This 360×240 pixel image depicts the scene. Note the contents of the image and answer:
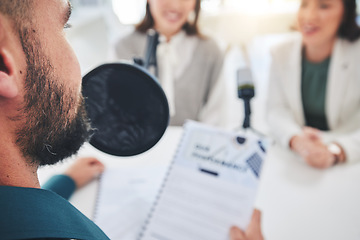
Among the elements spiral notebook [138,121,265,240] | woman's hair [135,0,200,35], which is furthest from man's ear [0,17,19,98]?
woman's hair [135,0,200,35]

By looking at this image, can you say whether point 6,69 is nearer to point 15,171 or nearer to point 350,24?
point 15,171

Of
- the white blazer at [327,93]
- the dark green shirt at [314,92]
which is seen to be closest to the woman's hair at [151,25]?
the white blazer at [327,93]

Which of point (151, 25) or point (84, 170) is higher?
point (151, 25)

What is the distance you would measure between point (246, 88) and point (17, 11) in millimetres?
568

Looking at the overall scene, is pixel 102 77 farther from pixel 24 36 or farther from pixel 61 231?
pixel 61 231

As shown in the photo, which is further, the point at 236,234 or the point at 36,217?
the point at 236,234

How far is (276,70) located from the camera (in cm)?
121

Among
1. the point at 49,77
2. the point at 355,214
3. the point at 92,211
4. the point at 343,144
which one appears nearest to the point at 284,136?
the point at 343,144

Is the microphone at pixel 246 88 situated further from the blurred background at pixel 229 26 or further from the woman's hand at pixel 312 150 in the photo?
the blurred background at pixel 229 26

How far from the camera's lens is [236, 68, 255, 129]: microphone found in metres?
0.71

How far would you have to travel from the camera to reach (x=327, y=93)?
43.7 inches

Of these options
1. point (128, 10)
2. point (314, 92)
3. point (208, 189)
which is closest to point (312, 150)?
point (208, 189)

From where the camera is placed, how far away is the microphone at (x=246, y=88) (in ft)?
2.34

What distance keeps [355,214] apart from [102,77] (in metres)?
0.68
